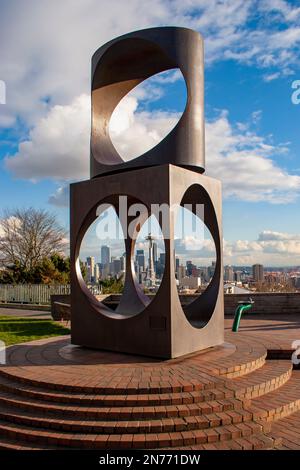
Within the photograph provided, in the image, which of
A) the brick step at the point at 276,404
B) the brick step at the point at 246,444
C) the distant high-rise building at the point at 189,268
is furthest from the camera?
the distant high-rise building at the point at 189,268

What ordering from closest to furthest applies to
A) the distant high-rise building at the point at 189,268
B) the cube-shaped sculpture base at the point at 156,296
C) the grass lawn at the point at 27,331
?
1. the cube-shaped sculpture base at the point at 156,296
2. the grass lawn at the point at 27,331
3. the distant high-rise building at the point at 189,268

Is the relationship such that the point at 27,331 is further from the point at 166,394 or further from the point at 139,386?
the point at 166,394

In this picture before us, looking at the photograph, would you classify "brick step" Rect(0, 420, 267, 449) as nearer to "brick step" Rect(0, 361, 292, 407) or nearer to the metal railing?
"brick step" Rect(0, 361, 292, 407)

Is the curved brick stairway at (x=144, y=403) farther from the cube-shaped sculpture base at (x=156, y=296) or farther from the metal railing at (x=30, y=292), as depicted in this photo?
the metal railing at (x=30, y=292)

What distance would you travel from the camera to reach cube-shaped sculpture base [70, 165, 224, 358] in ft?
22.3

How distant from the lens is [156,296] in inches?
270

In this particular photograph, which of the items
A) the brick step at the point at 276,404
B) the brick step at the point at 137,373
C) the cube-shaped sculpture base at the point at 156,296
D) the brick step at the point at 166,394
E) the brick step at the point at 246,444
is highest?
the cube-shaped sculpture base at the point at 156,296

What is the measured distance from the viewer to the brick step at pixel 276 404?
5062mm

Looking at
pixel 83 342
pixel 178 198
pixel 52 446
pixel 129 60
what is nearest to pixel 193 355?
pixel 83 342

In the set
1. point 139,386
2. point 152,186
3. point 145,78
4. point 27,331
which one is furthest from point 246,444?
point 27,331

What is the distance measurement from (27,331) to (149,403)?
8554mm

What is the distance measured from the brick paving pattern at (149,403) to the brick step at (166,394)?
0.04 feet

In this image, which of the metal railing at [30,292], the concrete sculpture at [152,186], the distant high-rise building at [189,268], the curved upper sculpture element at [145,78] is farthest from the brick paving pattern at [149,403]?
the distant high-rise building at [189,268]
